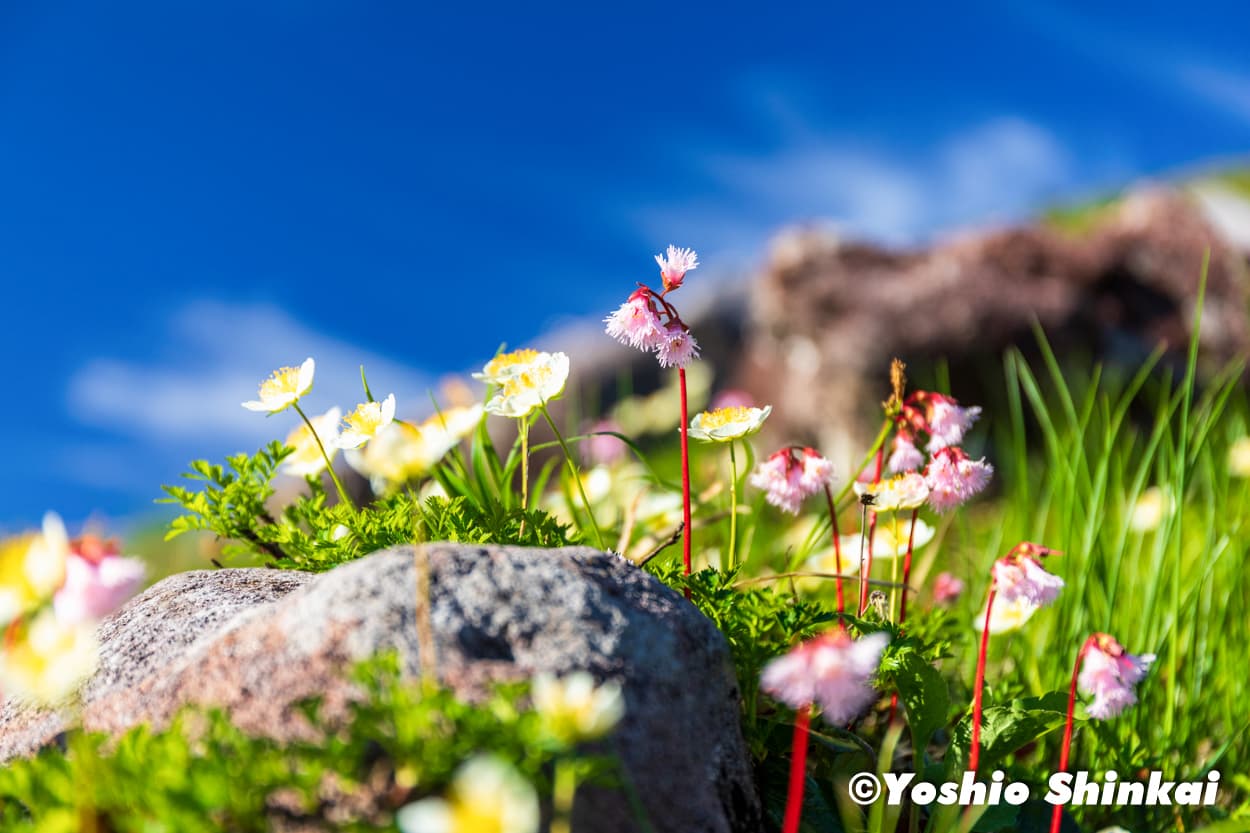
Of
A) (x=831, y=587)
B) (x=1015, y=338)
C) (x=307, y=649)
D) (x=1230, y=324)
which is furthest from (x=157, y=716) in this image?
(x=1230, y=324)

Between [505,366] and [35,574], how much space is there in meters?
0.98

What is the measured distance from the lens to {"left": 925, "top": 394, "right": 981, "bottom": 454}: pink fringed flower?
1.89 metres

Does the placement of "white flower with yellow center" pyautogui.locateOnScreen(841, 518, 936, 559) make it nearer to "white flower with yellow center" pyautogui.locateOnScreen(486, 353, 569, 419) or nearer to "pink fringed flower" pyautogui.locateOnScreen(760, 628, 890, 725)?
"white flower with yellow center" pyautogui.locateOnScreen(486, 353, 569, 419)

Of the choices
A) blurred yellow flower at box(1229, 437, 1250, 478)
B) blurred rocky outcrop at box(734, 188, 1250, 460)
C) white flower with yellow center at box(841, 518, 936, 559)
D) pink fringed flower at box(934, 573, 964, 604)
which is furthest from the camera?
blurred rocky outcrop at box(734, 188, 1250, 460)

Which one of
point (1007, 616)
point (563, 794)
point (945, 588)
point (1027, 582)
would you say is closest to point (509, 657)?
point (563, 794)

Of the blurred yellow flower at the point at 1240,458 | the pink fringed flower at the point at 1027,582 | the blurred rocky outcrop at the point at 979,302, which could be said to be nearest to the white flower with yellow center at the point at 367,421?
the pink fringed flower at the point at 1027,582

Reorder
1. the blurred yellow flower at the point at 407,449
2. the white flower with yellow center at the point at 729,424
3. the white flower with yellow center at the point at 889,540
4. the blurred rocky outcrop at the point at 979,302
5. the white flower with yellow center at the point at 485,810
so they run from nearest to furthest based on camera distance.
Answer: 1. the white flower with yellow center at the point at 485,810
2. the blurred yellow flower at the point at 407,449
3. the white flower with yellow center at the point at 729,424
4. the white flower with yellow center at the point at 889,540
5. the blurred rocky outcrop at the point at 979,302

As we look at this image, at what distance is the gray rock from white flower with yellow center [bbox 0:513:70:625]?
0.22 m

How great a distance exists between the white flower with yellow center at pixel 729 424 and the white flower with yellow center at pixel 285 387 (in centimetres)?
74

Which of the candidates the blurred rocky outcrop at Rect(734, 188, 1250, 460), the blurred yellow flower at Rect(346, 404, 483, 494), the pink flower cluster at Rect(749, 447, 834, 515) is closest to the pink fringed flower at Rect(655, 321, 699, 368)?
the pink flower cluster at Rect(749, 447, 834, 515)

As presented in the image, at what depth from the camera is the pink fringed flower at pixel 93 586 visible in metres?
1.18

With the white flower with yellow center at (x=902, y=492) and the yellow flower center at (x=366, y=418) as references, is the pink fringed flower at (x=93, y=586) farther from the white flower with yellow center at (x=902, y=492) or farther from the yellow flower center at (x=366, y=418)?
the white flower with yellow center at (x=902, y=492)

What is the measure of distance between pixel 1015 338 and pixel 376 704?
19.2 ft

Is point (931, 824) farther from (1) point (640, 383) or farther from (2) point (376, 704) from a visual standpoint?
(1) point (640, 383)
